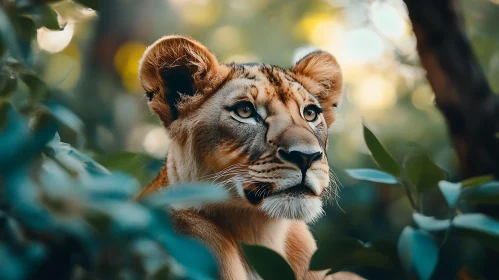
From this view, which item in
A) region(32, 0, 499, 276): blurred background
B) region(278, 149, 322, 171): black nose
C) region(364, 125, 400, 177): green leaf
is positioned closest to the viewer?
region(364, 125, 400, 177): green leaf

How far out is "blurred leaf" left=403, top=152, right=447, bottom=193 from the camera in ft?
7.98

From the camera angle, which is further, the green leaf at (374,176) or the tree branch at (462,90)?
the tree branch at (462,90)

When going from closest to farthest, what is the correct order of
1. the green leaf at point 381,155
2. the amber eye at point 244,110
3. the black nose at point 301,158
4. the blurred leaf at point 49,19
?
1. the blurred leaf at point 49,19
2. the green leaf at point 381,155
3. the black nose at point 301,158
4. the amber eye at point 244,110

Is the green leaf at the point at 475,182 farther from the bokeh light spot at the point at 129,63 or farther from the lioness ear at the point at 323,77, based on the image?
→ the bokeh light spot at the point at 129,63

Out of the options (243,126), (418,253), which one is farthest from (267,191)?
(418,253)

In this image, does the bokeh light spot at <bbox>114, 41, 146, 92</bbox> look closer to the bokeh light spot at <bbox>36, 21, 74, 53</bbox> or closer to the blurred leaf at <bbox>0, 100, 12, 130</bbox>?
the bokeh light spot at <bbox>36, 21, 74, 53</bbox>

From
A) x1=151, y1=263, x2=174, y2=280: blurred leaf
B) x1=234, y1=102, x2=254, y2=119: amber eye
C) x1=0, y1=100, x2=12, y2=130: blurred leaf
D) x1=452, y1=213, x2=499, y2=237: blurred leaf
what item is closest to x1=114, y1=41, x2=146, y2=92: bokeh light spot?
x1=234, y1=102, x2=254, y2=119: amber eye

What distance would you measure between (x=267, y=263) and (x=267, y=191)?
81 cm

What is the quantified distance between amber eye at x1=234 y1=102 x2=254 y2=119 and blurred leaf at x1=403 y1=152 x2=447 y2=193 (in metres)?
0.89

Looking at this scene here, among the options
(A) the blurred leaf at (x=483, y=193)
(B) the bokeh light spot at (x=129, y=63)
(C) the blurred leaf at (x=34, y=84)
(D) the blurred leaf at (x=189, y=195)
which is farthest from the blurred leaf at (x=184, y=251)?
(B) the bokeh light spot at (x=129, y=63)

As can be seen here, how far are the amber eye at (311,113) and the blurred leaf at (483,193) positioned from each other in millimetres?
1112

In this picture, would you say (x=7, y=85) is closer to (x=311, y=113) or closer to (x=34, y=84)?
(x=34, y=84)

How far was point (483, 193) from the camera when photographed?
88.2 inches

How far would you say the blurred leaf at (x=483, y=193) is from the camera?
2.23m
